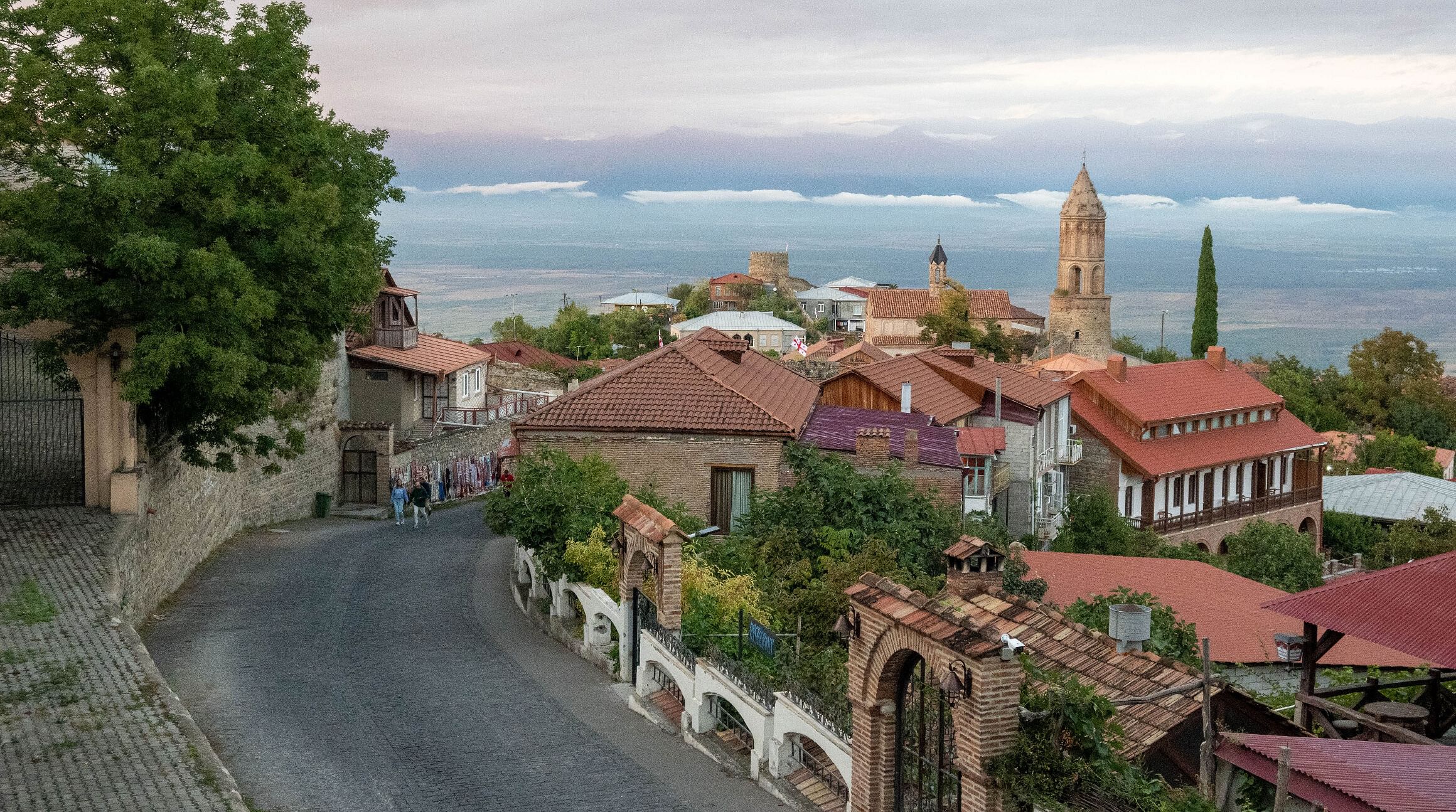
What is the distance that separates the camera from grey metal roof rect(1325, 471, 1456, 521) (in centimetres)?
5766

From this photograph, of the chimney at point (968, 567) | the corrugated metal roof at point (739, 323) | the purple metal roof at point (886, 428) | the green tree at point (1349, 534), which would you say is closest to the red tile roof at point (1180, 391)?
the green tree at point (1349, 534)

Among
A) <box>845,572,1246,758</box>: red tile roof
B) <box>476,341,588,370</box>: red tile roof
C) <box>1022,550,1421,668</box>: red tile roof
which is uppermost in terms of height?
<box>845,572,1246,758</box>: red tile roof

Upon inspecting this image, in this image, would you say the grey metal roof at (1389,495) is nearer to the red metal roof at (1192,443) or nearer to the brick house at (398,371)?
the red metal roof at (1192,443)

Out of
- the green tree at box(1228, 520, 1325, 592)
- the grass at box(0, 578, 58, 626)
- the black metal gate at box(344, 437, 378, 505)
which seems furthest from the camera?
the green tree at box(1228, 520, 1325, 592)

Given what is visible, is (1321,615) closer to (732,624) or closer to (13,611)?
(732,624)

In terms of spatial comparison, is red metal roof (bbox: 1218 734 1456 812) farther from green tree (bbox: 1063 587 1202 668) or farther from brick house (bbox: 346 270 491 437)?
brick house (bbox: 346 270 491 437)

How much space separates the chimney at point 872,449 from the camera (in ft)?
88.5

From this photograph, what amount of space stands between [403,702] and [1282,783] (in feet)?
34.8

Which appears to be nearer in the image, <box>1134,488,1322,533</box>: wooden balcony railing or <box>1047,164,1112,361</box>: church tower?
<box>1134,488,1322,533</box>: wooden balcony railing

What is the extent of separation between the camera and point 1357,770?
908cm

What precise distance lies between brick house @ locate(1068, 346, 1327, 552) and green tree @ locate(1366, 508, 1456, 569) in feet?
20.4

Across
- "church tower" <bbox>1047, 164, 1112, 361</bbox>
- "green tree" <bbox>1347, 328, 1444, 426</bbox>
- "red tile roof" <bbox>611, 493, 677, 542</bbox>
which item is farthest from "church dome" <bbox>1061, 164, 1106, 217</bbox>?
"red tile roof" <bbox>611, 493, 677, 542</bbox>

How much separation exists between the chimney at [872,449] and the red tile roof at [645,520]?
9.55 meters

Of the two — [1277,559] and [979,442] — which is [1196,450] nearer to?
[1277,559]
